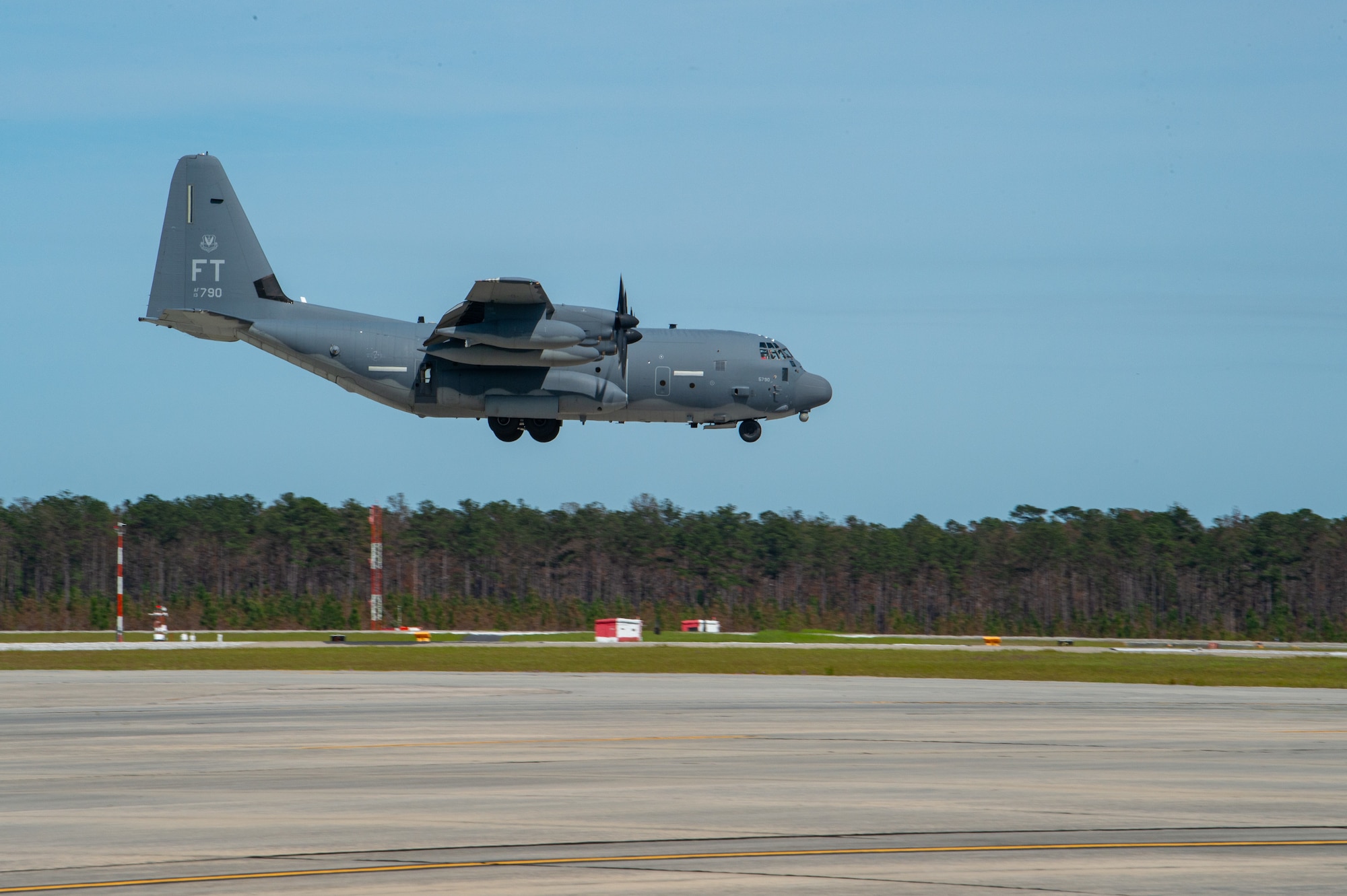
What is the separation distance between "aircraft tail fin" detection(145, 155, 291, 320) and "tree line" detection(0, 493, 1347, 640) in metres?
59.7

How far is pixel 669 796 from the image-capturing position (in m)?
13.6

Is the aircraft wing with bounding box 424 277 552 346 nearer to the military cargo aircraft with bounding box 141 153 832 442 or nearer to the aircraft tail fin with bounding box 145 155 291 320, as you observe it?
the military cargo aircraft with bounding box 141 153 832 442

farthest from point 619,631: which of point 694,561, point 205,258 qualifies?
point 694,561

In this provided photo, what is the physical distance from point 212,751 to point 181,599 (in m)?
73.7

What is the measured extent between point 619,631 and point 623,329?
1691 centimetres

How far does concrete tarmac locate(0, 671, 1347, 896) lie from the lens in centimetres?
982

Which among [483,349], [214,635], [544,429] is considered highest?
[483,349]

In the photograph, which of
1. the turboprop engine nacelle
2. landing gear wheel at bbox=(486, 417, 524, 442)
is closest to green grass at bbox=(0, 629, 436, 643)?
landing gear wheel at bbox=(486, 417, 524, 442)

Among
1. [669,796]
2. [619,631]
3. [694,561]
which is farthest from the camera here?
[694,561]

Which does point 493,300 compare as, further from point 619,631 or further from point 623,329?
point 619,631

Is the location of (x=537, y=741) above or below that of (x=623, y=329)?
below

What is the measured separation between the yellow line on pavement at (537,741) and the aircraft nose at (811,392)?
90.7 feet

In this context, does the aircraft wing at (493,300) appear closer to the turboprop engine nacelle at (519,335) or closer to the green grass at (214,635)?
the turboprop engine nacelle at (519,335)

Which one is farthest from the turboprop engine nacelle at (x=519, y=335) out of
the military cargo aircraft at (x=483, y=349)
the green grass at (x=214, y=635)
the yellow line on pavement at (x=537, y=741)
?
the yellow line on pavement at (x=537, y=741)
